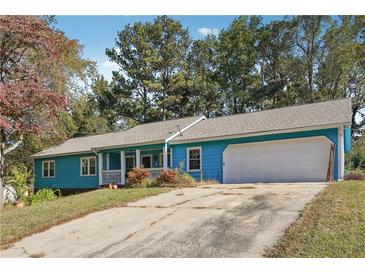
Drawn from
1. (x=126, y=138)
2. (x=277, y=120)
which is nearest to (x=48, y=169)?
(x=126, y=138)

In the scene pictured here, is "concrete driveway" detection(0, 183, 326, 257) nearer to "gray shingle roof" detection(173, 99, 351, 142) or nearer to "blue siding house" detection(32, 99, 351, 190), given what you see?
"blue siding house" detection(32, 99, 351, 190)

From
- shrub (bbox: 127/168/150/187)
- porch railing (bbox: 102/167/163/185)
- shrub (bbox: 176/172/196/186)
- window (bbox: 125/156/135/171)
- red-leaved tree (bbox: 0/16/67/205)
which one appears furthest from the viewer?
window (bbox: 125/156/135/171)

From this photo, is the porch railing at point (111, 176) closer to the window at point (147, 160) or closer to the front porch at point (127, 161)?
the front porch at point (127, 161)

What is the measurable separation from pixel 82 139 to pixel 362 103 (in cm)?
2434

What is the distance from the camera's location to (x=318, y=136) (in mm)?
15484

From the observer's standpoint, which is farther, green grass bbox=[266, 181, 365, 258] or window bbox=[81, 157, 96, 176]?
window bbox=[81, 157, 96, 176]

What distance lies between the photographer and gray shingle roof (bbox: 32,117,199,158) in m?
21.0

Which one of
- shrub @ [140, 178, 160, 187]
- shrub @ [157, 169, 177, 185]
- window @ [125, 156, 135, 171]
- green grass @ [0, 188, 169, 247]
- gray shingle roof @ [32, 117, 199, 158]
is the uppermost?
gray shingle roof @ [32, 117, 199, 158]

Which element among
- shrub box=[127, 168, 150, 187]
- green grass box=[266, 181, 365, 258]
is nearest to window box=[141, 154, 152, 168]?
shrub box=[127, 168, 150, 187]

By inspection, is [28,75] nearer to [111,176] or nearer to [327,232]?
[111,176]

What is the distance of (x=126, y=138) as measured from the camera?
2275cm

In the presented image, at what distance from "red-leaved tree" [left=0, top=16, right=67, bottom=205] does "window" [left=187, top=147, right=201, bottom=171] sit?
6.81 m

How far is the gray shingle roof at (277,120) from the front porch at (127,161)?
1.97 m

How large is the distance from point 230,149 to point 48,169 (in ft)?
47.2
